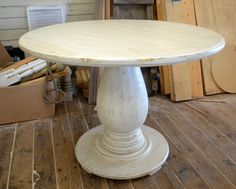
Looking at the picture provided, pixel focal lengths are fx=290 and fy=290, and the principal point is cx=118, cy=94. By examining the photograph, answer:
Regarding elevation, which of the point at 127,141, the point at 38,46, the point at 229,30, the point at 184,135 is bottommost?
the point at 184,135

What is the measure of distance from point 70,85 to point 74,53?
1339 mm

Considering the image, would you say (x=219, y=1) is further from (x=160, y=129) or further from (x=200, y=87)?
(x=160, y=129)

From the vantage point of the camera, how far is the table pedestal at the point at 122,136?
148 centimetres

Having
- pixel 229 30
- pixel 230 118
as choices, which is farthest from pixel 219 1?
pixel 230 118

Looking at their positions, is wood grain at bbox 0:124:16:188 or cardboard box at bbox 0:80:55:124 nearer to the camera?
wood grain at bbox 0:124:16:188

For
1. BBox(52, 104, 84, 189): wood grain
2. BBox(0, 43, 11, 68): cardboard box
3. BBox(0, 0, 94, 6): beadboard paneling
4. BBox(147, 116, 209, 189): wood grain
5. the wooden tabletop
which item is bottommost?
BBox(147, 116, 209, 189): wood grain

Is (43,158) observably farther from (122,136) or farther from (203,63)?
(203,63)

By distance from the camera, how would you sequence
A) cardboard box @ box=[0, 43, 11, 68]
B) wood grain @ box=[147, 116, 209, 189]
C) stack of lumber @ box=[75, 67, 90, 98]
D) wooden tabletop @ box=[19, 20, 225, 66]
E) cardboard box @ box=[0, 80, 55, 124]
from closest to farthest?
wooden tabletop @ box=[19, 20, 225, 66] < wood grain @ box=[147, 116, 209, 189] < cardboard box @ box=[0, 80, 55, 124] < cardboard box @ box=[0, 43, 11, 68] < stack of lumber @ box=[75, 67, 90, 98]

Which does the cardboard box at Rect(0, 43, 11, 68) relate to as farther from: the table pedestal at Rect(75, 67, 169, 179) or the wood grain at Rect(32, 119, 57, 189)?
the table pedestal at Rect(75, 67, 169, 179)

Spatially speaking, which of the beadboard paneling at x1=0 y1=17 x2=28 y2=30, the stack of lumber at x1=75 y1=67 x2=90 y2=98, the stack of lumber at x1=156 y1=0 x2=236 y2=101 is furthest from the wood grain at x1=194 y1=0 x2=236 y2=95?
the beadboard paneling at x1=0 y1=17 x2=28 y2=30

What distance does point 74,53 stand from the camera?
3.59 feet

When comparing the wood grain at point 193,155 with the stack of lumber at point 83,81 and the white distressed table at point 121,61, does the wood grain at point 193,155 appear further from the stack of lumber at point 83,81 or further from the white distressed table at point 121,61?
the stack of lumber at point 83,81

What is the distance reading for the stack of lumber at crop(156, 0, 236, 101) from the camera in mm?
2348

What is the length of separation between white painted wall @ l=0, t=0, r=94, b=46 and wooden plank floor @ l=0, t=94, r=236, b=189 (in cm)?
80
